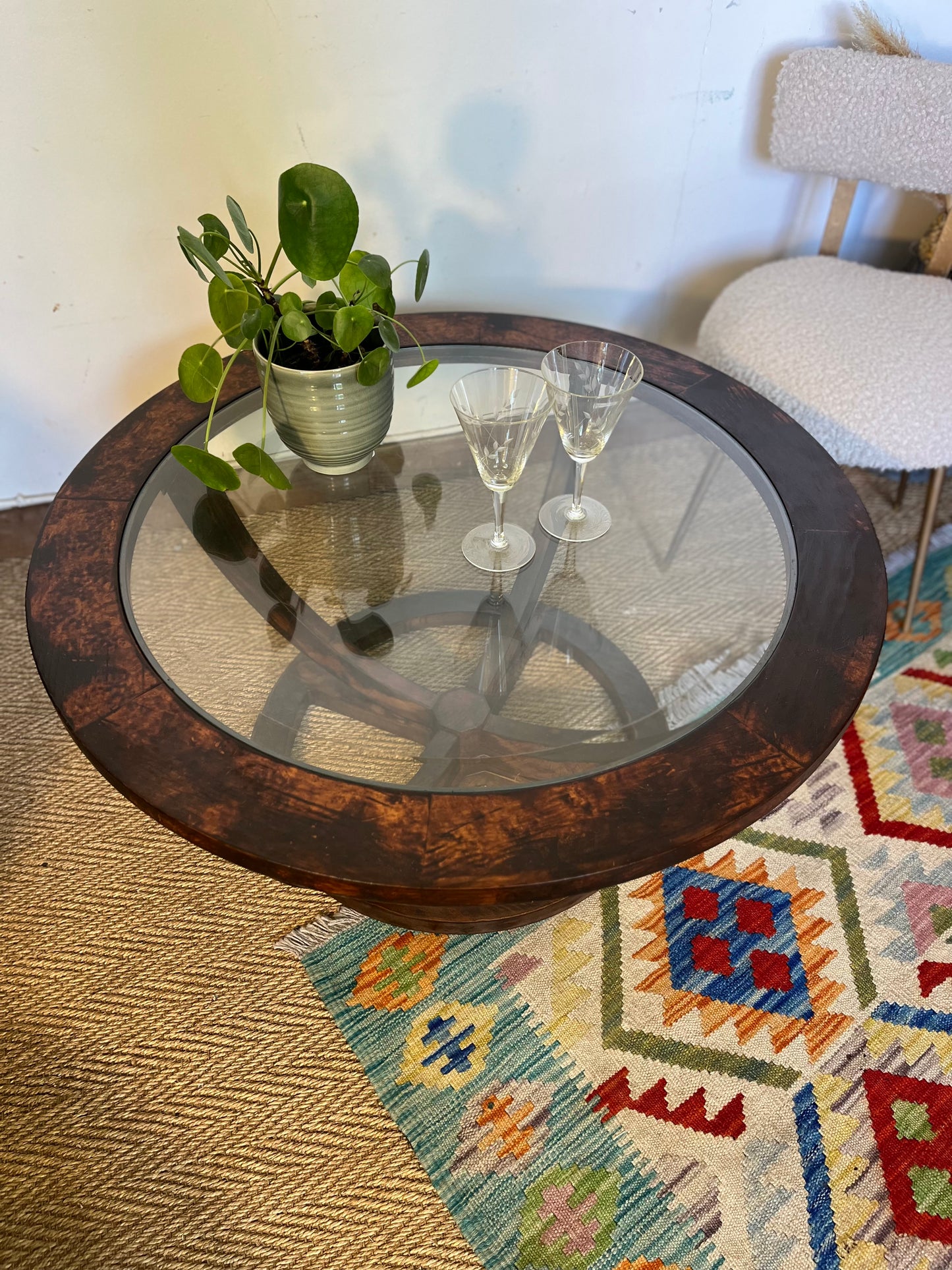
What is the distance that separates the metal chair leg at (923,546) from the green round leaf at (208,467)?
0.98 m

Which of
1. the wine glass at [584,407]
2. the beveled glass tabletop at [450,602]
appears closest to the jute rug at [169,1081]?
the beveled glass tabletop at [450,602]

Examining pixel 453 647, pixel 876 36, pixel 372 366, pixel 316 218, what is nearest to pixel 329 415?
pixel 372 366

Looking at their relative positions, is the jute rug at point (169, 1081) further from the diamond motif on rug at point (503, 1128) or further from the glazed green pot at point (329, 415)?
the glazed green pot at point (329, 415)

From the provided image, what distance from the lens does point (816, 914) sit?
109 centimetres

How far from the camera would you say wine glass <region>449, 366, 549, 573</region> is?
82 centimetres

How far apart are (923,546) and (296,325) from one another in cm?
101

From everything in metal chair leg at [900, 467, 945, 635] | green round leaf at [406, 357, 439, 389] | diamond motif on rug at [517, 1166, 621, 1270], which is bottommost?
diamond motif on rug at [517, 1166, 621, 1270]

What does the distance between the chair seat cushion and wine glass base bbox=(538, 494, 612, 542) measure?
46 centimetres

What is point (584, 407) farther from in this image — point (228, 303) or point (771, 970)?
point (771, 970)

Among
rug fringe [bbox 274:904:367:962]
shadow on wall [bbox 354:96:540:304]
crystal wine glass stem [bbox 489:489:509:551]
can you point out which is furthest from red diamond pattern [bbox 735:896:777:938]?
shadow on wall [bbox 354:96:540:304]

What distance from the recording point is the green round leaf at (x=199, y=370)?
2.69 ft

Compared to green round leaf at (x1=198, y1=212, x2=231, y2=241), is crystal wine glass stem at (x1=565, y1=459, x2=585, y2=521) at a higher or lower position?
lower

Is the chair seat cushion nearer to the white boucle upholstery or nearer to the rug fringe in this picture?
the white boucle upholstery

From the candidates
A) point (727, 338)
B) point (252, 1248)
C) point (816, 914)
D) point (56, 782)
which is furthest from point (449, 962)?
point (727, 338)
